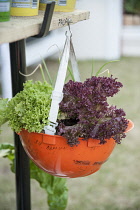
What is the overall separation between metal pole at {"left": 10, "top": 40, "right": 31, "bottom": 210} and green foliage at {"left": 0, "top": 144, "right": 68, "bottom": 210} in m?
0.20

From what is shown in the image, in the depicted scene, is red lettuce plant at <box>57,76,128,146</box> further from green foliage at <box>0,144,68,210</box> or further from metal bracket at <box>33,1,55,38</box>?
green foliage at <box>0,144,68,210</box>

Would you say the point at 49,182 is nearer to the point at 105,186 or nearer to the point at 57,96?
the point at 57,96

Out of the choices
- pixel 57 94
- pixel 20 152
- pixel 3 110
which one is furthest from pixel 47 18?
pixel 20 152

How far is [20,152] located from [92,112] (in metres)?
0.42

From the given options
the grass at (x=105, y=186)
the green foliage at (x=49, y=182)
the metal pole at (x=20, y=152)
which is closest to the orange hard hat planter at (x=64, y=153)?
the metal pole at (x=20, y=152)

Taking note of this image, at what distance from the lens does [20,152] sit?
140cm

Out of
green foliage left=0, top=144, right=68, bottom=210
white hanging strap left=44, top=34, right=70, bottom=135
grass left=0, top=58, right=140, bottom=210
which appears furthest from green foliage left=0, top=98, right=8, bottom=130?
grass left=0, top=58, right=140, bottom=210

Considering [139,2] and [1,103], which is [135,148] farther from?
[139,2]

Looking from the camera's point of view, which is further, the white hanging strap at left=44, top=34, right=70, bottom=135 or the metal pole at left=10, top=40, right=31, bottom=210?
the metal pole at left=10, top=40, right=31, bottom=210

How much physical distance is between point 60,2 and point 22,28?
357 mm

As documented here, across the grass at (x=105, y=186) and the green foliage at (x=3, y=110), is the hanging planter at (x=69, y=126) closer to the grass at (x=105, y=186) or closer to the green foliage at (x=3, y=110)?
the green foliage at (x=3, y=110)

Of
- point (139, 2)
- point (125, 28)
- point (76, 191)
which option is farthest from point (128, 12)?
point (76, 191)

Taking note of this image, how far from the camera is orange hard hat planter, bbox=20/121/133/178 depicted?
1.12 metres

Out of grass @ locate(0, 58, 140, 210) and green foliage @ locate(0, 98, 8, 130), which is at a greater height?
green foliage @ locate(0, 98, 8, 130)
